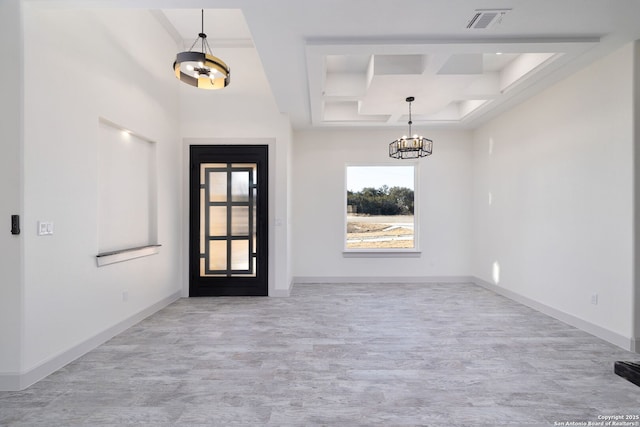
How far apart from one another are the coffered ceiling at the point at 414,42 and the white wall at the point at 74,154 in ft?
3.32

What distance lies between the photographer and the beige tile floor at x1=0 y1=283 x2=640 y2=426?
218 centimetres

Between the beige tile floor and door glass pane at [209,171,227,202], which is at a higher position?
door glass pane at [209,171,227,202]

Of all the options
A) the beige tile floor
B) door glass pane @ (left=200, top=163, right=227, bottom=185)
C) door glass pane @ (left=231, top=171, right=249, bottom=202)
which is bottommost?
the beige tile floor

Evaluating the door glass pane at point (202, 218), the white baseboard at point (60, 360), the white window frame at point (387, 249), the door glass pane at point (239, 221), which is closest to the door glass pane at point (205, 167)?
the door glass pane at point (202, 218)

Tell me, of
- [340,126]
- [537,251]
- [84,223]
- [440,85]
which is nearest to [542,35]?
[440,85]

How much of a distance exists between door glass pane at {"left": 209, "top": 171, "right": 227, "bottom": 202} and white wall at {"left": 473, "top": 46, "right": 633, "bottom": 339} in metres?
4.52

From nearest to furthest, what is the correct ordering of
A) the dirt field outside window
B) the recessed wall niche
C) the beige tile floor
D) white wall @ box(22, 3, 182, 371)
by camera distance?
the beige tile floor < white wall @ box(22, 3, 182, 371) < the recessed wall niche < the dirt field outside window

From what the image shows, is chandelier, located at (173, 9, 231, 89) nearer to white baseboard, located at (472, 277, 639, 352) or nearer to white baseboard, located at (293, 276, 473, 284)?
white baseboard, located at (293, 276, 473, 284)

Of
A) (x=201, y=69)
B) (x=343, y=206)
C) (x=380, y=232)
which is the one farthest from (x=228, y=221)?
(x=380, y=232)

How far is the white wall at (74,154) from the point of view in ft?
8.50

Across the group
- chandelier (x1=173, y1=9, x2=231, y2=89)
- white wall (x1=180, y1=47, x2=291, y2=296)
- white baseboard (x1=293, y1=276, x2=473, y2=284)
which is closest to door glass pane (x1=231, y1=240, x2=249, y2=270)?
white wall (x1=180, y1=47, x2=291, y2=296)

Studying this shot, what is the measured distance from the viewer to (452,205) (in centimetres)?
652

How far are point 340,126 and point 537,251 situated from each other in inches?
146

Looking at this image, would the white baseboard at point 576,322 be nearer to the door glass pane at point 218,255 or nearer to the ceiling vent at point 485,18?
the ceiling vent at point 485,18
